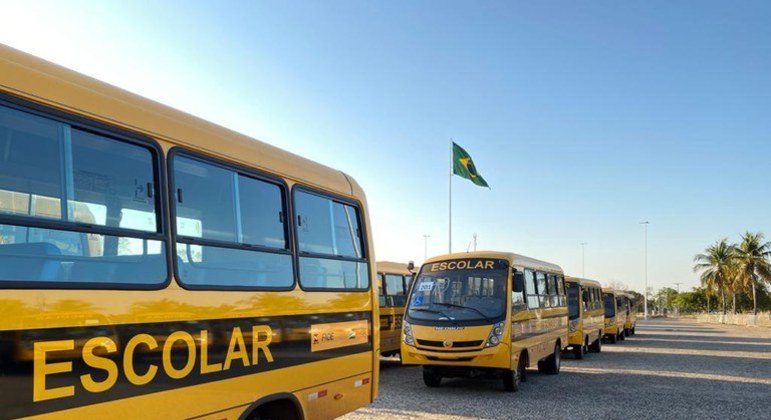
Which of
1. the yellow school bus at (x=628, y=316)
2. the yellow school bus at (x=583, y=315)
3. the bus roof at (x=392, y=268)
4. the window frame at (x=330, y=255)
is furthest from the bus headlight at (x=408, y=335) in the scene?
the yellow school bus at (x=628, y=316)

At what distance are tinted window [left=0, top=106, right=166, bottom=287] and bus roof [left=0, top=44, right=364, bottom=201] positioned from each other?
0.44 feet

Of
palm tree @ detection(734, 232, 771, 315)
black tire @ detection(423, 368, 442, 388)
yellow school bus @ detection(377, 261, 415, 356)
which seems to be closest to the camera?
black tire @ detection(423, 368, 442, 388)

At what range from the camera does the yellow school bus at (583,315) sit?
19047 millimetres

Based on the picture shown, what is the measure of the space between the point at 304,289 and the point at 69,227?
2.42 m

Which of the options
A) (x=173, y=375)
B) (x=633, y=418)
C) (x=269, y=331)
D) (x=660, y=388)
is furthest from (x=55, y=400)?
(x=660, y=388)

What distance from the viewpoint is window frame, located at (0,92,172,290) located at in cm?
305

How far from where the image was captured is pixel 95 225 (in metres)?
3.48

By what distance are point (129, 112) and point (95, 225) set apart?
2.62ft

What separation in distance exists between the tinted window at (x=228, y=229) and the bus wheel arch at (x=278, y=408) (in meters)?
0.91

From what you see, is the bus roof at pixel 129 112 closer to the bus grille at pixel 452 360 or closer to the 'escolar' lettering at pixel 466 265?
the bus grille at pixel 452 360

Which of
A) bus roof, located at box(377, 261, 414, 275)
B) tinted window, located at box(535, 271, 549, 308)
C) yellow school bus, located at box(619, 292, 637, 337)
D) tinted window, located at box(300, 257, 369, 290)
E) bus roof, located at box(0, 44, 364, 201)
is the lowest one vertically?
yellow school bus, located at box(619, 292, 637, 337)

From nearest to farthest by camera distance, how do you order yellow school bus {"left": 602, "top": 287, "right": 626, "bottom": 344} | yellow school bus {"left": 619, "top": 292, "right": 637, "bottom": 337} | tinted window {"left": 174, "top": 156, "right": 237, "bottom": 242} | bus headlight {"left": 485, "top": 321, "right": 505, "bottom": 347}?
tinted window {"left": 174, "top": 156, "right": 237, "bottom": 242}, bus headlight {"left": 485, "top": 321, "right": 505, "bottom": 347}, yellow school bus {"left": 602, "top": 287, "right": 626, "bottom": 344}, yellow school bus {"left": 619, "top": 292, "right": 637, "bottom": 337}

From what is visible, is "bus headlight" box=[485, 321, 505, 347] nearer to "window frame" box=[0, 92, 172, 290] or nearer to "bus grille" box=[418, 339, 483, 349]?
"bus grille" box=[418, 339, 483, 349]

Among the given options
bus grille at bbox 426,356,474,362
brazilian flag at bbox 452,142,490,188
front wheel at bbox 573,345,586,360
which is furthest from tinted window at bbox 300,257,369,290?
brazilian flag at bbox 452,142,490,188
